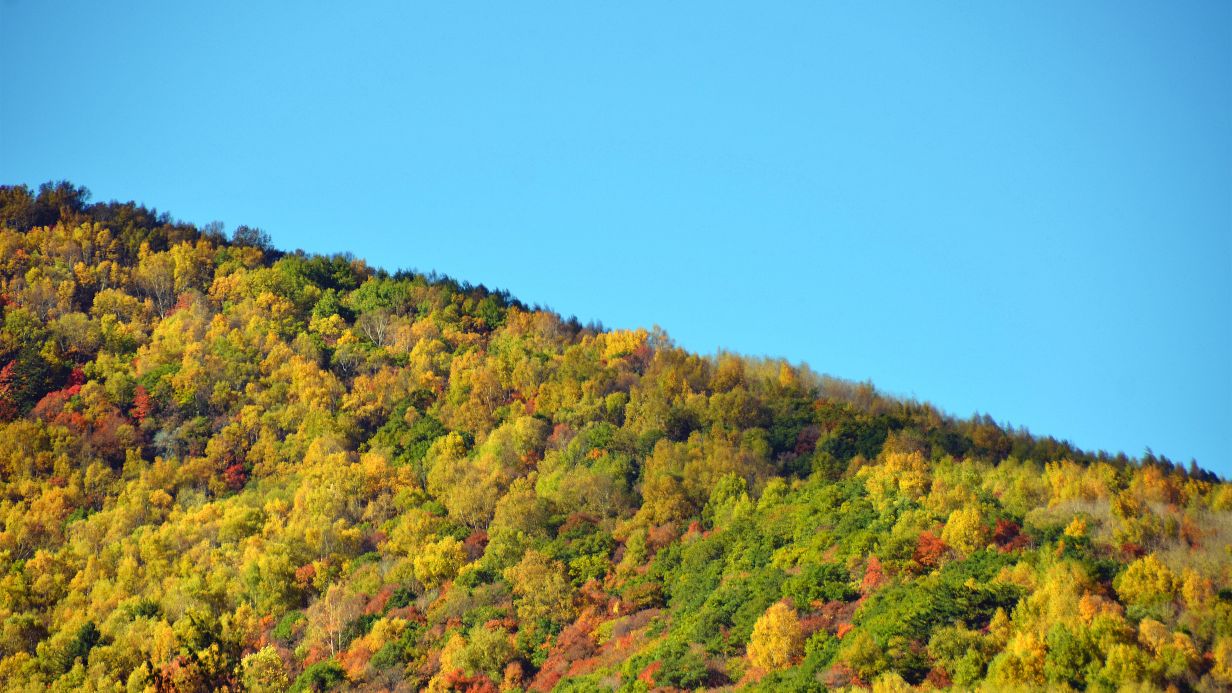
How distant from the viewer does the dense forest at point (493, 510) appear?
182 ft

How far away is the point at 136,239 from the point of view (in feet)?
394

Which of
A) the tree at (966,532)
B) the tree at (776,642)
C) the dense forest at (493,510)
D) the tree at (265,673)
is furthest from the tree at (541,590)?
the tree at (966,532)

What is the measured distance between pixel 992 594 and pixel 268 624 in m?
37.3

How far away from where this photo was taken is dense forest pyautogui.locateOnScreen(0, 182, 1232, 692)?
55438 millimetres

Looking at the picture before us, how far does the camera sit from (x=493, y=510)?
83.4 meters

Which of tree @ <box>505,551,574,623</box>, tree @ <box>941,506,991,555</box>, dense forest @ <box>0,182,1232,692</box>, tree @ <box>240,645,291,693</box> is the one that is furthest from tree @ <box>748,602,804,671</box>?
tree @ <box>240,645,291,693</box>

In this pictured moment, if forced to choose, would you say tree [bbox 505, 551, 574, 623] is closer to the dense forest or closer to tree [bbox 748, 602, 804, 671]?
the dense forest

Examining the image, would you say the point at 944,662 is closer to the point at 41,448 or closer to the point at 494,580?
the point at 494,580

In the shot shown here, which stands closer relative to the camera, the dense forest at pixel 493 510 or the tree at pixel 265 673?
the dense forest at pixel 493 510

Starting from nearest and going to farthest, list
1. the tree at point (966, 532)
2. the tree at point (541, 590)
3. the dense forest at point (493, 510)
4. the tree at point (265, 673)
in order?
the dense forest at point (493, 510), the tree at point (966, 532), the tree at point (265, 673), the tree at point (541, 590)

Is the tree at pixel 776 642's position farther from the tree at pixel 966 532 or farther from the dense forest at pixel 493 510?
the tree at pixel 966 532

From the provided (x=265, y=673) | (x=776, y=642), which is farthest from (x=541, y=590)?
(x=776, y=642)

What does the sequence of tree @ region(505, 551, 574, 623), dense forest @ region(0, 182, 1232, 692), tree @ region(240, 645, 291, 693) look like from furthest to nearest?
tree @ region(505, 551, 574, 623)
tree @ region(240, 645, 291, 693)
dense forest @ region(0, 182, 1232, 692)

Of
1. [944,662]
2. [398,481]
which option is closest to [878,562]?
[944,662]
